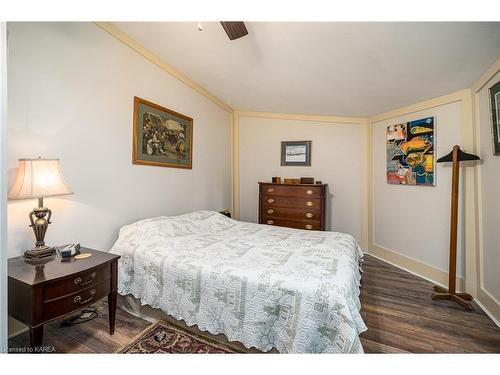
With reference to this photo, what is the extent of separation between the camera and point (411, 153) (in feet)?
10.1

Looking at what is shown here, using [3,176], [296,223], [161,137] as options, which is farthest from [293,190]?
[3,176]

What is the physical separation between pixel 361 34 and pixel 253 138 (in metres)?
2.52

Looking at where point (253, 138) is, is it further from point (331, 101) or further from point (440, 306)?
point (440, 306)

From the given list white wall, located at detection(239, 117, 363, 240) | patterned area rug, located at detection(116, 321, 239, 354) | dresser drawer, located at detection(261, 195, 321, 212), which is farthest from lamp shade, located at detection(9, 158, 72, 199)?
white wall, located at detection(239, 117, 363, 240)

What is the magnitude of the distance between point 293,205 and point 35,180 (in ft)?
9.44

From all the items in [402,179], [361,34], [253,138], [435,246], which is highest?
[361,34]

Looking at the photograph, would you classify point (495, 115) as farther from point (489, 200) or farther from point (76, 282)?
point (76, 282)

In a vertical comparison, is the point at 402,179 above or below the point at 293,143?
below

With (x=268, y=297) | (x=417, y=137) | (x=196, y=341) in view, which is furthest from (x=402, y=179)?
(x=196, y=341)

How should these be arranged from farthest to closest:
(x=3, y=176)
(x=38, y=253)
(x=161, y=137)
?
(x=161, y=137)
(x=38, y=253)
(x=3, y=176)

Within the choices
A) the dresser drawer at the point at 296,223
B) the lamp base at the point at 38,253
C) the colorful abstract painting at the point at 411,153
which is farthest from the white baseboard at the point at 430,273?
the lamp base at the point at 38,253

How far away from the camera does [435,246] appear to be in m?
2.80

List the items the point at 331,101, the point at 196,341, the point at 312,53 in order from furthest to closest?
the point at 331,101 → the point at 312,53 → the point at 196,341
